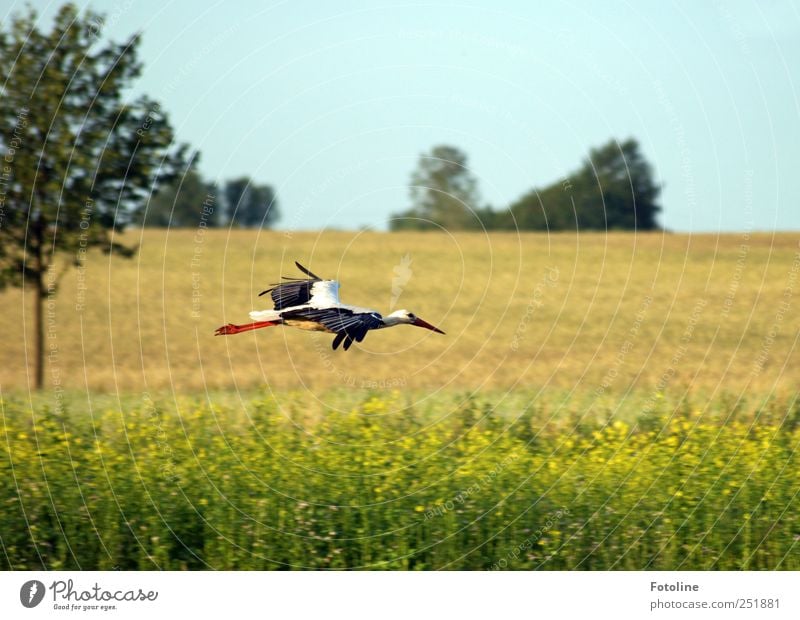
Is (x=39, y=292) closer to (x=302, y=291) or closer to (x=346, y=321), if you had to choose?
(x=302, y=291)

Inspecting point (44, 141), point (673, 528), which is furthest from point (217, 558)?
point (44, 141)

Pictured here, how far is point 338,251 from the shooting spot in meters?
36.4

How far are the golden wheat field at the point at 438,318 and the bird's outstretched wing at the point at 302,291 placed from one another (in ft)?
23.7

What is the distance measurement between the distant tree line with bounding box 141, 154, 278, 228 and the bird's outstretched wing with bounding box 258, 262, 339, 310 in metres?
16.4

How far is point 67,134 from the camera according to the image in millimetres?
19422

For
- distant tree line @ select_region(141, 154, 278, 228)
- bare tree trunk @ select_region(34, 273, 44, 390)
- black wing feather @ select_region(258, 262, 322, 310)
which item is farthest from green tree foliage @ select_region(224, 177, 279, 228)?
black wing feather @ select_region(258, 262, 322, 310)

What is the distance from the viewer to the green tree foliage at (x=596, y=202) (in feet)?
159

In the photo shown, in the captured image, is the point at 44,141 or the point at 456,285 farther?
the point at 456,285

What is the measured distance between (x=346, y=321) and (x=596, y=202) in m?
42.9

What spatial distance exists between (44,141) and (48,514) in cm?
1017

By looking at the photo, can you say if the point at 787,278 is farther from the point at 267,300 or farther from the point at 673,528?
the point at 673,528

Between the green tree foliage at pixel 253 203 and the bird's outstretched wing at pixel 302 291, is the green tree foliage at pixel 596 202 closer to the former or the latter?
the green tree foliage at pixel 253 203

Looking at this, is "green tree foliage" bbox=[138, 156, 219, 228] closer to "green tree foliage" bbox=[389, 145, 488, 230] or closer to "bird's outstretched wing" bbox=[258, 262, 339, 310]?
"green tree foliage" bbox=[389, 145, 488, 230]
